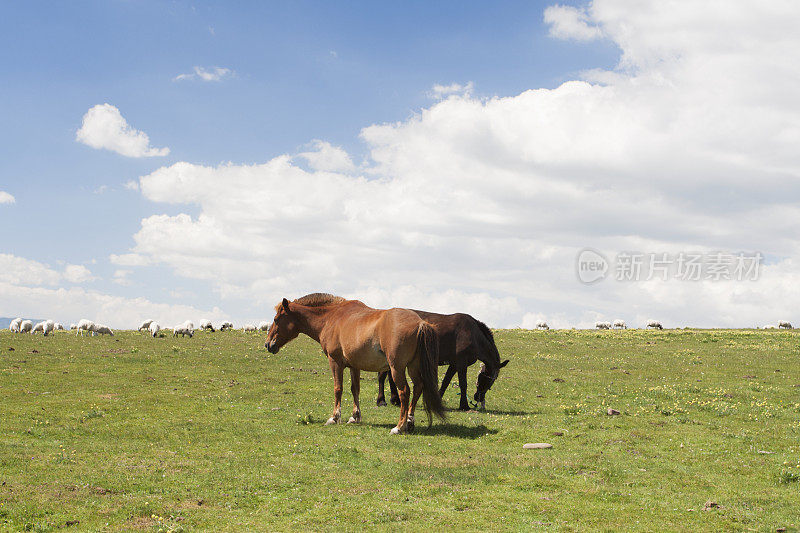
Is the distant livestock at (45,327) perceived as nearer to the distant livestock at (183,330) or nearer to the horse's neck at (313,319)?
the distant livestock at (183,330)

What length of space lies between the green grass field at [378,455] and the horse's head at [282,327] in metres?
→ 2.72

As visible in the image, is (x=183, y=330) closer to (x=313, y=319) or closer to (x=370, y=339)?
(x=313, y=319)

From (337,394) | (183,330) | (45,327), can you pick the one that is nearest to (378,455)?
(337,394)

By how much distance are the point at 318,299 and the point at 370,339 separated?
3.76 meters

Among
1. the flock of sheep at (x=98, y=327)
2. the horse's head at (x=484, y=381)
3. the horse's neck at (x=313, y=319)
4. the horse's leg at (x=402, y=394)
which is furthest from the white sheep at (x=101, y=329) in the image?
the horse's leg at (x=402, y=394)

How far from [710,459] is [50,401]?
78.2 feet

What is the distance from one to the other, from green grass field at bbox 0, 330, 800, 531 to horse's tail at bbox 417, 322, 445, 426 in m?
1.03

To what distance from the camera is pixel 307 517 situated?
10953 mm

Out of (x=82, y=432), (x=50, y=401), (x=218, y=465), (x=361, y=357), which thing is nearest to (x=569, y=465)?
(x=361, y=357)

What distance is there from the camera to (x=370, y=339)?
719 inches

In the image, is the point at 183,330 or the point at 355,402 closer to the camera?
the point at 355,402

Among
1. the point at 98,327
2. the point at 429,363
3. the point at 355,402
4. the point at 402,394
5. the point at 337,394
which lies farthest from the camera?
the point at 98,327

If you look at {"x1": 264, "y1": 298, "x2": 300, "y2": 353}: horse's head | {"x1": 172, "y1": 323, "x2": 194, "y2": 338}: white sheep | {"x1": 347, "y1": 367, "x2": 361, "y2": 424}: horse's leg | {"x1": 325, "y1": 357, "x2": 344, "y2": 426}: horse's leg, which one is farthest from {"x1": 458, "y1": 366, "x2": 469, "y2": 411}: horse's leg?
{"x1": 172, "y1": 323, "x2": 194, "y2": 338}: white sheep

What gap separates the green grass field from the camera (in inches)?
444
